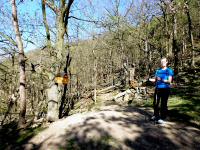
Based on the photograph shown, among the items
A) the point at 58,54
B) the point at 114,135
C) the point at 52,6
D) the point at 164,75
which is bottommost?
the point at 114,135

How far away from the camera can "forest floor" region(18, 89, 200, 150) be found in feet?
28.6

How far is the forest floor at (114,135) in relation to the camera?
871cm

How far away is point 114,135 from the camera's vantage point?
928cm

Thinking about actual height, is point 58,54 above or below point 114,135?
above

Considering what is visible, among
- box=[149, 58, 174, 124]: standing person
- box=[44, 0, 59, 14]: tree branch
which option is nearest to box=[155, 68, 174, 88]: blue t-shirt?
box=[149, 58, 174, 124]: standing person

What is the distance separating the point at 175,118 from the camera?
38.5 feet

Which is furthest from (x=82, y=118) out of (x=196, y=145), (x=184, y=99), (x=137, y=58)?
(x=137, y=58)

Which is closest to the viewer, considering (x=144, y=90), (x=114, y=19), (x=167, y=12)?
(x=144, y=90)

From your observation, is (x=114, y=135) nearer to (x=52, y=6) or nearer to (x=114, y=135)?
(x=114, y=135)

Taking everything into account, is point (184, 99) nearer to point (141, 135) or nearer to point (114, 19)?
point (141, 135)

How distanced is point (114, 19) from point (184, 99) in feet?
57.8

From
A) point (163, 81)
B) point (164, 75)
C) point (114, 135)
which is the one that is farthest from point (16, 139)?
point (164, 75)

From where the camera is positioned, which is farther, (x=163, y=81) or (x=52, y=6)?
(x=52, y=6)

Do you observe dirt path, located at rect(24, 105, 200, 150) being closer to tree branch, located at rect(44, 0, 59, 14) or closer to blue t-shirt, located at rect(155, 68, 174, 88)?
blue t-shirt, located at rect(155, 68, 174, 88)
